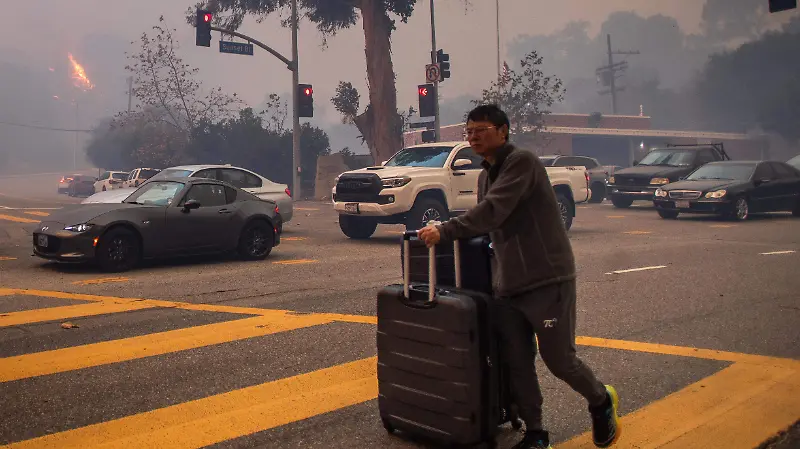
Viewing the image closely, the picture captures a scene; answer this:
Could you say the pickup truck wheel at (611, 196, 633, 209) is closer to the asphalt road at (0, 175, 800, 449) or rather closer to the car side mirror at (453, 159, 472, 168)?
the car side mirror at (453, 159, 472, 168)

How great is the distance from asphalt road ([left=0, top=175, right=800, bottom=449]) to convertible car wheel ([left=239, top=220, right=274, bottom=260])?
422 millimetres

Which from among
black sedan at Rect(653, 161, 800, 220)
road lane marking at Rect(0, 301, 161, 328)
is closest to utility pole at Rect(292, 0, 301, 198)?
black sedan at Rect(653, 161, 800, 220)

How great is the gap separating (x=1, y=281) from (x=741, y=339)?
902 centimetres

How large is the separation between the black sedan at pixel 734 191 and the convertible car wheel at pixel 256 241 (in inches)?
496

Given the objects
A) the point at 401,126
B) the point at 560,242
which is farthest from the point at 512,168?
the point at 401,126

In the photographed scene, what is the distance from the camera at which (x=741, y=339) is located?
23.6 ft

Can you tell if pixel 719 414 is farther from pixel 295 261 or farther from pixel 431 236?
pixel 295 261

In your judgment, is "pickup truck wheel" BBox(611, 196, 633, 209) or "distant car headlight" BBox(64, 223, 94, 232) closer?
"distant car headlight" BBox(64, 223, 94, 232)

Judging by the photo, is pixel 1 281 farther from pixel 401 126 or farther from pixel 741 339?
pixel 401 126

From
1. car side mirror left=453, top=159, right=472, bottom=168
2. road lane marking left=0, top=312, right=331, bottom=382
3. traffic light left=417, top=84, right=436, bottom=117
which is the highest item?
traffic light left=417, top=84, right=436, bottom=117

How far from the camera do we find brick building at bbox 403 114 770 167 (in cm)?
7344

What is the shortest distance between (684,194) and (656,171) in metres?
4.08

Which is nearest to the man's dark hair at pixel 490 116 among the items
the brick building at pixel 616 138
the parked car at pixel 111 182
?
the parked car at pixel 111 182

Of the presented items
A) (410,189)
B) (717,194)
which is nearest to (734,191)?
(717,194)
